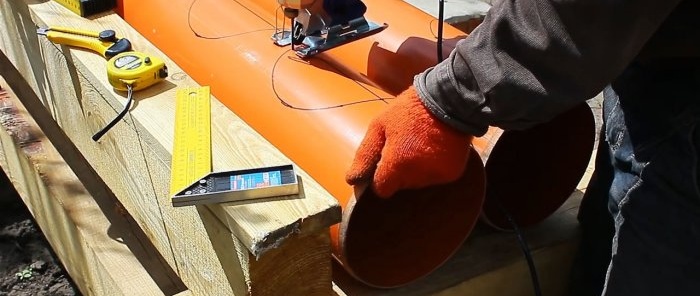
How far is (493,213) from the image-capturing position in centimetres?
179

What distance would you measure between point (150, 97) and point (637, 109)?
897mm

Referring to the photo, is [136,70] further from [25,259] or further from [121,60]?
[25,259]

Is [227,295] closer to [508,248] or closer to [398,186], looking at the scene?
[398,186]

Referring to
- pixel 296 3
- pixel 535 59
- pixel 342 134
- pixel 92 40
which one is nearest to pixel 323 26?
pixel 296 3

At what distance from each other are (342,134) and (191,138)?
1.01 feet

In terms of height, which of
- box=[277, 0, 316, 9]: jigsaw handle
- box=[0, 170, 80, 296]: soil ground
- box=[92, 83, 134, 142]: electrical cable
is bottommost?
box=[0, 170, 80, 296]: soil ground

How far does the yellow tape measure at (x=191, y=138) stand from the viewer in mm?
1353

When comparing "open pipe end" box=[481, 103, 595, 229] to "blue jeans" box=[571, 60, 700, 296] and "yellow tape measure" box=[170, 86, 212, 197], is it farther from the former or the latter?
"yellow tape measure" box=[170, 86, 212, 197]

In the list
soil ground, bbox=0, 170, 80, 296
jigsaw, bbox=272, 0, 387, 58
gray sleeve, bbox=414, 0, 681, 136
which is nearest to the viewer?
gray sleeve, bbox=414, 0, 681, 136

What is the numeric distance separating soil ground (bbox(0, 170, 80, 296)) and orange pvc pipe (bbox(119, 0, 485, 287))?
3.65ft

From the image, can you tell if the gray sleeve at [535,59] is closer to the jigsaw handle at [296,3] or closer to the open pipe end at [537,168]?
the open pipe end at [537,168]

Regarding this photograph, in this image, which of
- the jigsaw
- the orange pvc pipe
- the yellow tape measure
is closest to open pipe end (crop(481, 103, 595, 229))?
the orange pvc pipe

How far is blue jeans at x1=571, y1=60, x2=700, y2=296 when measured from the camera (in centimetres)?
129

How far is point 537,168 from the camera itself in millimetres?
1786
